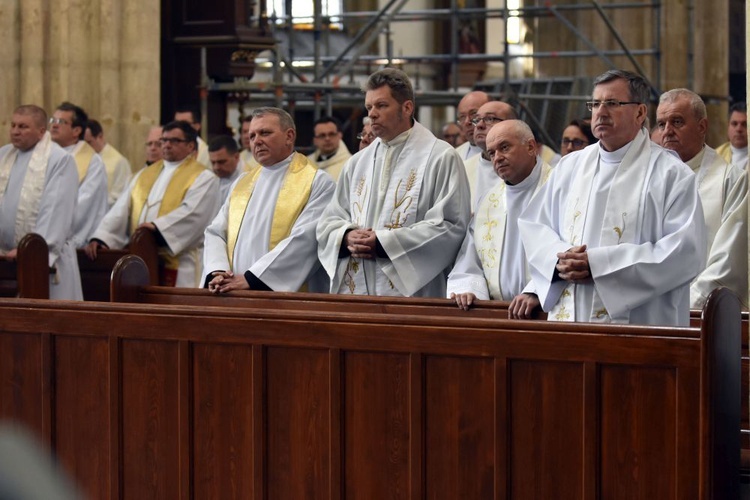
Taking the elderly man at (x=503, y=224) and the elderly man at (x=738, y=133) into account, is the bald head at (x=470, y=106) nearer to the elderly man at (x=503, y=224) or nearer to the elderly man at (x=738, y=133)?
the elderly man at (x=738, y=133)

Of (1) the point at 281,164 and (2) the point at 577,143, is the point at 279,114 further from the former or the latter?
(2) the point at 577,143

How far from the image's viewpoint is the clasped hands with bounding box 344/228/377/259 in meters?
5.50

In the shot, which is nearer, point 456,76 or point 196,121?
point 196,121

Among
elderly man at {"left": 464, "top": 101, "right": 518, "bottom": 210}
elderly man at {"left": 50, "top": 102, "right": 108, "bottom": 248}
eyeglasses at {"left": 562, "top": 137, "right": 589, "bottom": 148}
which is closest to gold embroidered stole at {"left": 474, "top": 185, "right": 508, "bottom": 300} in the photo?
elderly man at {"left": 464, "top": 101, "right": 518, "bottom": 210}

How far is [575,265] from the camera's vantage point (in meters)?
4.13

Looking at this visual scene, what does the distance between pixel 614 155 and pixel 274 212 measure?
7.62ft

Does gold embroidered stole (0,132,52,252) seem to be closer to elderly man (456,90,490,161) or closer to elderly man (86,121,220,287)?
elderly man (86,121,220,287)

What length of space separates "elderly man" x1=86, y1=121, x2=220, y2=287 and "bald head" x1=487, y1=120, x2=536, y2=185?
3.26 metres

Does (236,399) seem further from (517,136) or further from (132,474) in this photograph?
(517,136)

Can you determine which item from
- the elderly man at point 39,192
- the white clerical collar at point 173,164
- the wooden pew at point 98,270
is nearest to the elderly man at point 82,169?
the wooden pew at point 98,270

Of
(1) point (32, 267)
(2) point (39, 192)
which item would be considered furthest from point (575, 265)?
(2) point (39, 192)

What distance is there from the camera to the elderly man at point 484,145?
19.7 ft

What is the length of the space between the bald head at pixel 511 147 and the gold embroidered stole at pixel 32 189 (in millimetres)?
3711

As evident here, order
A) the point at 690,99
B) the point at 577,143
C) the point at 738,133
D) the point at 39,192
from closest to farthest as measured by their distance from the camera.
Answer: the point at 690,99, the point at 577,143, the point at 738,133, the point at 39,192
